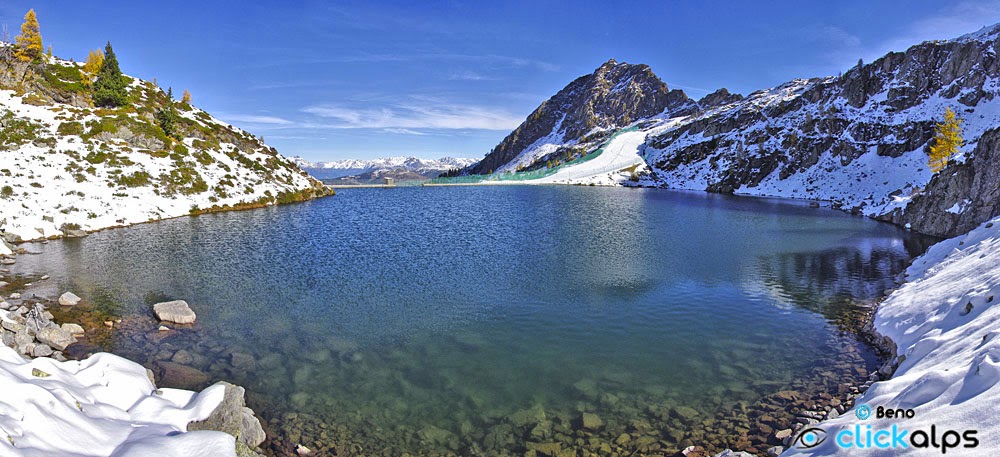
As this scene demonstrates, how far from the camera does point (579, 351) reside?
21.6 metres

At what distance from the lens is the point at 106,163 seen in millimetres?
68875

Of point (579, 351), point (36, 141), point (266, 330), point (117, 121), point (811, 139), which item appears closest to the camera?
point (579, 351)

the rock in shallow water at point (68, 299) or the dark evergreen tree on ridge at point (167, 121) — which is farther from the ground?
the dark evergreen tree on ridge at point (167, 121)

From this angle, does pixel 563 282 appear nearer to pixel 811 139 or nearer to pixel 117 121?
pixel 117 121

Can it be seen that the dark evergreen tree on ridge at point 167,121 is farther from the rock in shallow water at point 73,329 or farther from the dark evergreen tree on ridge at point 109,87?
the rock in shallow water at point 73,329

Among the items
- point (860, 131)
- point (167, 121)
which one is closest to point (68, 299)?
point (167, 121)

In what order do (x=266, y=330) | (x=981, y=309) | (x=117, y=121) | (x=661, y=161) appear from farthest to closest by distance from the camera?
(x=661, y=161)
(x=117, y=121)
(x=266, y=330)
(x=981, y=309)

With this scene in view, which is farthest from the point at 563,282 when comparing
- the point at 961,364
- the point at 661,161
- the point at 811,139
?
the point at 661,161

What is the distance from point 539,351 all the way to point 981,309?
1653 cm

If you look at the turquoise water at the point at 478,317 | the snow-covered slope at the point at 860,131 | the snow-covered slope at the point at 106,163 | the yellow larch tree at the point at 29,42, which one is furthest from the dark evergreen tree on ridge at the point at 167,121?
the snow-covered slope at the point at 860,131

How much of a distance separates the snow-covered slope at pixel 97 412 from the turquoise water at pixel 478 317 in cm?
311

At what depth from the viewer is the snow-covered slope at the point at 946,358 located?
32.5 feet

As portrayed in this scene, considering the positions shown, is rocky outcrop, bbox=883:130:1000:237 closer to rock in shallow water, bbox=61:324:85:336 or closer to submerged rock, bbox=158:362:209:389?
submerged rock, bbox=158:362:209:389

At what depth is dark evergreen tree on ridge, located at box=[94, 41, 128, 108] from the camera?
8734 centimetres
